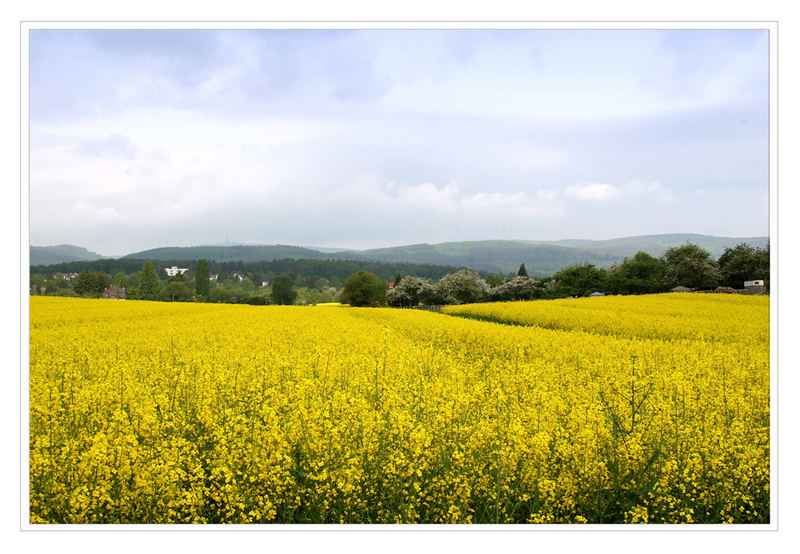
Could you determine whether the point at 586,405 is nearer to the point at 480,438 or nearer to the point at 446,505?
the point at 480,438

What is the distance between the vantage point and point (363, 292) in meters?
47.6

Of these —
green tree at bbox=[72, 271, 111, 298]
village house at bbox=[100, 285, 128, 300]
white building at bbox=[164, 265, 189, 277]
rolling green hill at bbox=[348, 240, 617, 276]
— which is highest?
rolling green hill at bbox=[348, 240, 617, 276]

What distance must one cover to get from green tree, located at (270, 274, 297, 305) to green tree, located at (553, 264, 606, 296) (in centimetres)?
2789

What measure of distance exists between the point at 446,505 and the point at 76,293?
23.4m

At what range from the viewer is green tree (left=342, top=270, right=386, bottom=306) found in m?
47.4

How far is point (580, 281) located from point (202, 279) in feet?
119

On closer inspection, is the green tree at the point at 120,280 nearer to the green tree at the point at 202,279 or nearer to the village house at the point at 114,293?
the village house at the point at 114,293

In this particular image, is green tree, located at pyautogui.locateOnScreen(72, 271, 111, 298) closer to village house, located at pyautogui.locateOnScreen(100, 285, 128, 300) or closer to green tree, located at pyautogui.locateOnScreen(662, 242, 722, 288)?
village house, located at pyautogui.locateOnScreen(100, 285, 128, 300)

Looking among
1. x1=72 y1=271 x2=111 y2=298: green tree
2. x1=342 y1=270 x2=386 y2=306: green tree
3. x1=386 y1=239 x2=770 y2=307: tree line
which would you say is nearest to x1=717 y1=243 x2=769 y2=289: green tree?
x1=386 y1=239 x2=770 y2=307: tree line

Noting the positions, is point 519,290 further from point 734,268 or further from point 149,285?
point 149,285

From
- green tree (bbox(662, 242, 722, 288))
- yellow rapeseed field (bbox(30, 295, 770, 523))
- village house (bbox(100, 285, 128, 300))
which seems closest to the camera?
yellow rapeseed field (bbox(30, 295, 770, 523))

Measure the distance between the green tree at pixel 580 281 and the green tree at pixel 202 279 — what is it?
1322 inches

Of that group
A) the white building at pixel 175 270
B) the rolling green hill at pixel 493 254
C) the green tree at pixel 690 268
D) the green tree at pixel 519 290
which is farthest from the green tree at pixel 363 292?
the rolling green hill at pixel 493 254
